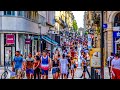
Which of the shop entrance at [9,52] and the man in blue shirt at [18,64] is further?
the shop entrance at [9,52]

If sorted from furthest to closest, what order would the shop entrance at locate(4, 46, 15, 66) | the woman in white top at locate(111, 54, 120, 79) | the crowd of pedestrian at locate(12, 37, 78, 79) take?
the shop entrance at locate(4, 46, 15, 66)
the crowd of pedestrian at locate(12, 37, 78, 79)
the woman in white top at locate(111, 54, 120, 79)

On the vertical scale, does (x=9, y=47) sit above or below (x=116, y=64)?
above

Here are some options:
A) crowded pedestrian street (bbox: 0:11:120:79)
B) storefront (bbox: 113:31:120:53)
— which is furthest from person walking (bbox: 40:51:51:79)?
storefront (bbox: 113:31:120:53)

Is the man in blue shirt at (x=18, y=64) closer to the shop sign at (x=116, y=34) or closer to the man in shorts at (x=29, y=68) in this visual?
the man in shorts at (x=29, y=68)

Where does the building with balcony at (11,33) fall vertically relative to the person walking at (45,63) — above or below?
above

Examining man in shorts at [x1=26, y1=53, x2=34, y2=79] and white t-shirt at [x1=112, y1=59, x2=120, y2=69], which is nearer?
white t-shirt at [x1=112, y1=59, x2=120, y2=69]

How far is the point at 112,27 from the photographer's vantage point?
110 ft

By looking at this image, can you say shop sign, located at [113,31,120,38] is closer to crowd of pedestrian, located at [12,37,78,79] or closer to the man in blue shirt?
crowd of pedestrian, located at [12,37,78,79]

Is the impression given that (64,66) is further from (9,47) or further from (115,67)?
(9,47)

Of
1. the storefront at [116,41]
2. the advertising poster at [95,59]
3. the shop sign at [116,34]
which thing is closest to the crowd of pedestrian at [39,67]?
the advertising poster at [95,59]

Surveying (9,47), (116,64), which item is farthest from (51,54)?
(116,64)

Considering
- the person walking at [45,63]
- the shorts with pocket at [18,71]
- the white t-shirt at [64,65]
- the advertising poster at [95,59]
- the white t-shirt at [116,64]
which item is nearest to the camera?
the white t-shirt at [116,64]
